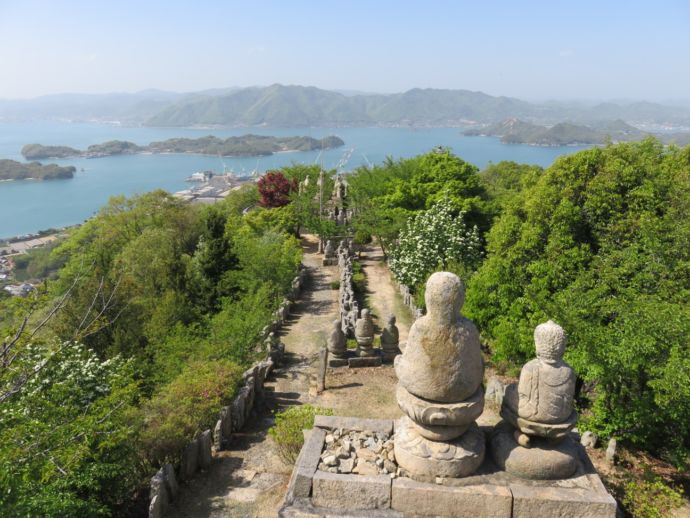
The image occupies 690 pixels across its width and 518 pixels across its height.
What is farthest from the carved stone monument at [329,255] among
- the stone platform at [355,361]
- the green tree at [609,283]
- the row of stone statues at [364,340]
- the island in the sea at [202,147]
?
the island in the sea at [202,147]

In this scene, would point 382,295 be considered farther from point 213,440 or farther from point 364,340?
point 213,440

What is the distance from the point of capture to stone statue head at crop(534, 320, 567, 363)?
6.98 m

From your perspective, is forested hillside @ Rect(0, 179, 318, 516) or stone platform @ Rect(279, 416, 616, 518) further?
forested hillside @ Rect(0, 179, 318, 516)

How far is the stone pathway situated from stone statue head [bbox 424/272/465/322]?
5604 millimetres

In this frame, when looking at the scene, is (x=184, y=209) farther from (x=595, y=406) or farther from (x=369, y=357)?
(x=595, y=406)

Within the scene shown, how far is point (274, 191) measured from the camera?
38.7 m

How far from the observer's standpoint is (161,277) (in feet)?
79.6

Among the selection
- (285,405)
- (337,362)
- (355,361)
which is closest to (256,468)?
(285,405)

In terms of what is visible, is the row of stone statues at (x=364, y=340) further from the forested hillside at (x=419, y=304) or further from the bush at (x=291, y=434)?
the bush at (x=291, y=434)

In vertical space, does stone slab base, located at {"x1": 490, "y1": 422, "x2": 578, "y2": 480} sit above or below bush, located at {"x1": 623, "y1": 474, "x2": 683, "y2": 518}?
above

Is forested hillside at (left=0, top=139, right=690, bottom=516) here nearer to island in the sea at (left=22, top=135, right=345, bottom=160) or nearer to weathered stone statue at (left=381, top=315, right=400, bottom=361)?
weathered stone statue at (left=381, top=315, right=400, bottom=361)

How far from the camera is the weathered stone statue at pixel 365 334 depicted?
51.2 ft

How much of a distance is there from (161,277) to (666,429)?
73.1 ft

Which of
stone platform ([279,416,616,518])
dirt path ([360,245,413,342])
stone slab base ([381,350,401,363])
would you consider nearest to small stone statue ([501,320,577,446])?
stone platform ([279,416,616,518])
